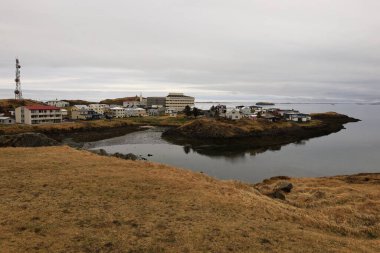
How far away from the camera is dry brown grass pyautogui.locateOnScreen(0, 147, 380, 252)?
13430 mm

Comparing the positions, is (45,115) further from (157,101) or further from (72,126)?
(157,101)

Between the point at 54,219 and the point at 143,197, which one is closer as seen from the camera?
the point at 54,219

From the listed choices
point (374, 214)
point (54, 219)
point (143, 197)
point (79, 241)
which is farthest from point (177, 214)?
point (374, 214)

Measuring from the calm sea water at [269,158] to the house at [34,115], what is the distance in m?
31.5

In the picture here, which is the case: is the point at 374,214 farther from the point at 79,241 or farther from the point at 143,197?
the point at 79,241

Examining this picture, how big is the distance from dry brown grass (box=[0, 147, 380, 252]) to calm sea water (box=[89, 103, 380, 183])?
61.4 feet

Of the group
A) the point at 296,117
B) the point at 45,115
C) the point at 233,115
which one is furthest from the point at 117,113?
the point at 296,117

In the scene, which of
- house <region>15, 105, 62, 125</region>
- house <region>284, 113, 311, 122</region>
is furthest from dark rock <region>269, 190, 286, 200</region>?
house <region>284, 113, 311, 122</region>

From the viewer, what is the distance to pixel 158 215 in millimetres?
16438

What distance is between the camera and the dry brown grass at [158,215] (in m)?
13.4

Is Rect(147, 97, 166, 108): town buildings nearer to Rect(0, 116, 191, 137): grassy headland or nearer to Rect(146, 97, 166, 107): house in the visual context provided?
Rect(146, 97, 166, 107): house

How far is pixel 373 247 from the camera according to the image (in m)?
14.5

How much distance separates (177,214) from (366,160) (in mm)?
50712

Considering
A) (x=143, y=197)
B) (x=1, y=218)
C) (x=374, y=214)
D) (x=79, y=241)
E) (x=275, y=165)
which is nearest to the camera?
(x=79, y=241)
